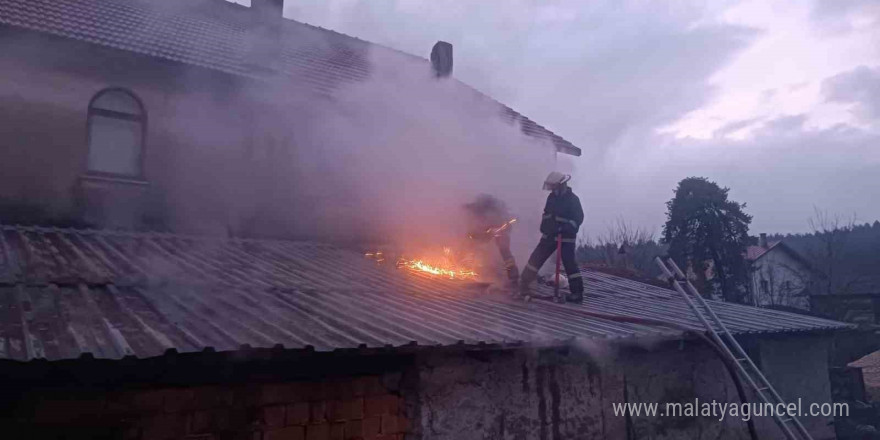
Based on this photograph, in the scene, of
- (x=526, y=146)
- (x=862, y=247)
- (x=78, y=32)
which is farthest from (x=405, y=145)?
(x=862, y=247)

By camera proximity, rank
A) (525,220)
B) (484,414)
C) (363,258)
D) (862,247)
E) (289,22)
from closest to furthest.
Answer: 1. (484,414)
2. (363,258)
3. (525,220)
4. (289,22)
5. (862,247)

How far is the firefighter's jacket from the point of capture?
8727 millimetres

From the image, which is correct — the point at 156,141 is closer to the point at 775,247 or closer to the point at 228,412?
the point at 228,412

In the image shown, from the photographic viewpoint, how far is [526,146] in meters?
13.6

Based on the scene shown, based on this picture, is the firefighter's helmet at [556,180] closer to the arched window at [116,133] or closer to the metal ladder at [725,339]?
the metal ladder at [725,339]

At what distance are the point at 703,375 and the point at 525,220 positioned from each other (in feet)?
19.4

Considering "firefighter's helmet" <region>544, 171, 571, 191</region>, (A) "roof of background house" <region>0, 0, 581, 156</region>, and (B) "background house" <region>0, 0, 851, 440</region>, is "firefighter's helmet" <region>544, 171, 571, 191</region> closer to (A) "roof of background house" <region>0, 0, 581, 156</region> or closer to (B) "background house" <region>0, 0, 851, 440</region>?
(B) "background house" <region>0, 0, 851, 440</region>

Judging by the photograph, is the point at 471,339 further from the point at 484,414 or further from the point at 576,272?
the point at 576,272

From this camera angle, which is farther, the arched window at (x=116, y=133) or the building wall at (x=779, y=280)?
the building wall at (x=779, y=280)

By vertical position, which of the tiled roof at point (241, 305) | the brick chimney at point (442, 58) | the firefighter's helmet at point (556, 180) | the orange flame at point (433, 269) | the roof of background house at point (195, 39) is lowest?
the tiled roof at point (241, 305)

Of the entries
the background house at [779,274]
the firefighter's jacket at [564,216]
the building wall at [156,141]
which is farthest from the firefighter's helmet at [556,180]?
the background house at [779,274]

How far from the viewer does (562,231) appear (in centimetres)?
873

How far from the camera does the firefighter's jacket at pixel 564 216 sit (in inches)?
344

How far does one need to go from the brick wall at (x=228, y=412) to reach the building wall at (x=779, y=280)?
31.5 m
